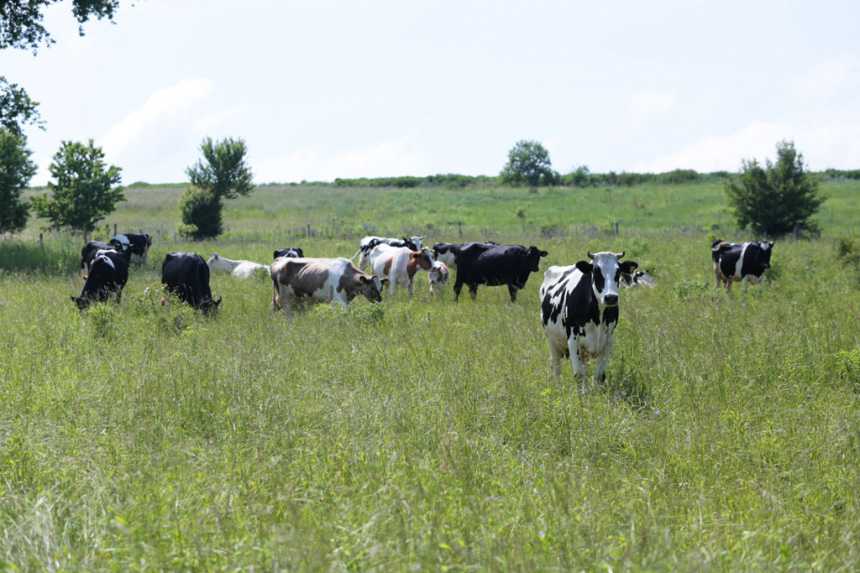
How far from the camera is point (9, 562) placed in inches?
106

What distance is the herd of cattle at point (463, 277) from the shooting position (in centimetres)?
657

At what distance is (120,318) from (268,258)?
14.0m

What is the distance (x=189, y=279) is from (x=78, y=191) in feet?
114

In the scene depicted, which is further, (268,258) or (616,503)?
(268,258)

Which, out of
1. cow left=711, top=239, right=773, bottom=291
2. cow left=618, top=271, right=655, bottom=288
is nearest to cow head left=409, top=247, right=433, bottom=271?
cow left=618, top=271, right=655, bottom=288

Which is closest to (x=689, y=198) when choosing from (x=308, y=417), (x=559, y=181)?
(x=559, y=181)

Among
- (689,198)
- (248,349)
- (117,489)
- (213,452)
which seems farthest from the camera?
(689,198)

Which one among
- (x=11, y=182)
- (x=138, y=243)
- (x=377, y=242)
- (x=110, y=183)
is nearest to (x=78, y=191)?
(x=110, y=183)

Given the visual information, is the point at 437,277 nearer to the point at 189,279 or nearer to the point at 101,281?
the point at 189,279

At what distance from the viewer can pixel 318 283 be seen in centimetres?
1211

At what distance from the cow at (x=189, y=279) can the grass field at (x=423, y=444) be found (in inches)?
64.7

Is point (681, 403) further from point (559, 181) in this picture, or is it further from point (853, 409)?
point (559, 181)

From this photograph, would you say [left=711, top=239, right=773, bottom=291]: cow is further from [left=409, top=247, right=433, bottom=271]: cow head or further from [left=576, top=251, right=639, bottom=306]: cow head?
[left=576, top=251, right=639, bottom=306]: cow head

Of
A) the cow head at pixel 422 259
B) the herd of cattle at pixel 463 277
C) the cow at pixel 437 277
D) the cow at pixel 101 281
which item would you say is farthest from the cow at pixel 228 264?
the cow at pixel 101 281
